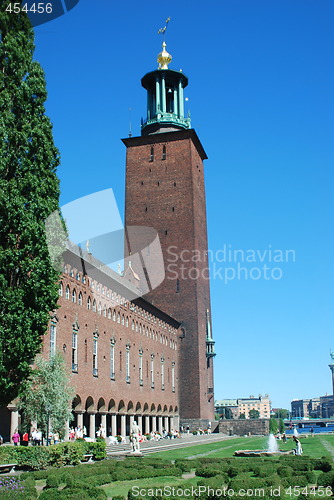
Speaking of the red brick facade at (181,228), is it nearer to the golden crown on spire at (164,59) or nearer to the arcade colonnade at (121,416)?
the arcade colonnade at (121,416)

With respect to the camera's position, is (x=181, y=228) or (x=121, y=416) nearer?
(x=121, y=416)

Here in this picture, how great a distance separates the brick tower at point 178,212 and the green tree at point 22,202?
35013 mm

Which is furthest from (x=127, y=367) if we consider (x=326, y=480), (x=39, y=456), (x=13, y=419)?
(x=326, y=480)

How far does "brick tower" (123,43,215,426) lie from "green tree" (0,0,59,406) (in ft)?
115

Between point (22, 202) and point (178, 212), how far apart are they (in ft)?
123

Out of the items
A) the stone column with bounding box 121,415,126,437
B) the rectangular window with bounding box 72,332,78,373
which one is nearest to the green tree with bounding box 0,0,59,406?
the rectangular window with bounding box 72,332,78,373

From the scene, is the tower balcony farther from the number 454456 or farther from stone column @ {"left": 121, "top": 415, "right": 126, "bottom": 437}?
Answer: the number 454456

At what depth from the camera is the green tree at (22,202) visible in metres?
14.9

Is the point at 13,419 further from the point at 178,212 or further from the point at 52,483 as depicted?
the point at 178,212

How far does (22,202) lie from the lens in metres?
15.4

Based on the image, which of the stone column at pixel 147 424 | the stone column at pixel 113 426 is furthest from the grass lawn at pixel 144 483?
the stone column at pixel 147 424

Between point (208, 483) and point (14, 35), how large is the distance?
41.0 ft

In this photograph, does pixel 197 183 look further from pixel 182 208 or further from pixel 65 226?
pixel 65 226

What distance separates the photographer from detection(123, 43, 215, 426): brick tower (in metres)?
50.2
